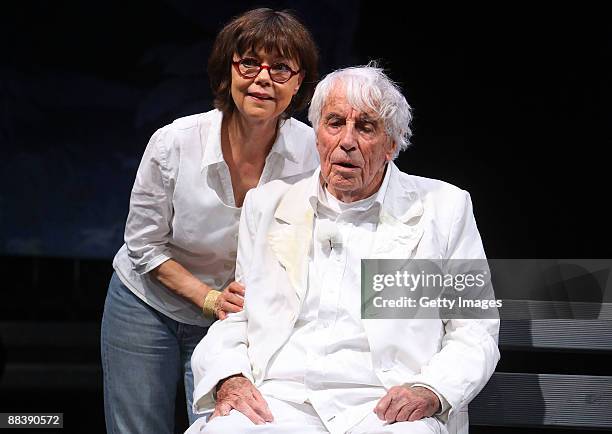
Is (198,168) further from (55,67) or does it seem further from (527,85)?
(55,67)

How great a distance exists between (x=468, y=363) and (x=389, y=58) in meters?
1.77

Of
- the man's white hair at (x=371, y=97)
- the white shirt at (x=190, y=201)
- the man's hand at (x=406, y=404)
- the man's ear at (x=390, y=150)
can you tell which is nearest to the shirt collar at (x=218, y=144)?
the white shirt at (x=190, y=201)

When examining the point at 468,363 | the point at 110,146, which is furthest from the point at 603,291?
the point at 110,146

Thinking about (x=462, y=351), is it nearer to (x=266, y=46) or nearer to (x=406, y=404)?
(x=406, y=404)

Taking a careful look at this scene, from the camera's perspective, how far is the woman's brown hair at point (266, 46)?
2652 millimetres

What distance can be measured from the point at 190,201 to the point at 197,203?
0.02 metres

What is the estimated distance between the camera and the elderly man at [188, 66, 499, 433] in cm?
238

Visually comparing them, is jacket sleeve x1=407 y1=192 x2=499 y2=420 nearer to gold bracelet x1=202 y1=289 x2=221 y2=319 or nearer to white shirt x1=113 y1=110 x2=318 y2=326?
white shirt x1=113 y1=110 x2=318 y2=326

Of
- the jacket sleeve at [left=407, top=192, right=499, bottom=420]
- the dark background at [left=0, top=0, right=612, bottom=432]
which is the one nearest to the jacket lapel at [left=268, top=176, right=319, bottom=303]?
the jacket sleeve at [left=407, top=192, right=499, bottom=420]

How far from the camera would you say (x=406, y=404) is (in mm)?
2316

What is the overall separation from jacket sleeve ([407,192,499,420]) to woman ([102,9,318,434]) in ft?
1.62

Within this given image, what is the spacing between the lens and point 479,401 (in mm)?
2773

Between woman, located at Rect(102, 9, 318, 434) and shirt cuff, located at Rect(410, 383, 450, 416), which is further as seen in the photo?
woman, located at Rect(102, 9, 318, 434)

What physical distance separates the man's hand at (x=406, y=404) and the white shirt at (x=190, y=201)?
0.69 meters
